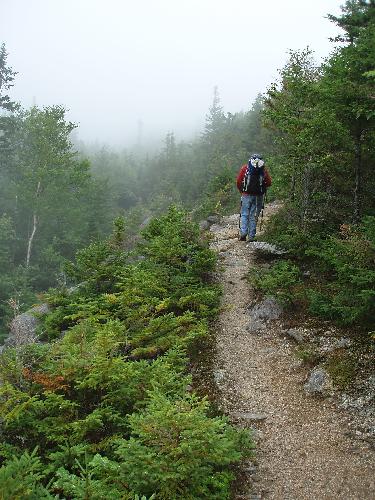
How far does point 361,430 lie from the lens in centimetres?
649

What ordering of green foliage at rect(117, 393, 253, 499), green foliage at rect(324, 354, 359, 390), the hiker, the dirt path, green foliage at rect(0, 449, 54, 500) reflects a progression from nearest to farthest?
1. green foliage at rect(0, 449, 54, 500)
2. green foliage at rect(117, 393, 253, 499)
3. the dirt path
4. green foliage at rect(324, 354, 359, 390)
5. the hiker

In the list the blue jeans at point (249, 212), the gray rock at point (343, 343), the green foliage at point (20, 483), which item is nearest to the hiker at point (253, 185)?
the blue jeans at point (249, 212)

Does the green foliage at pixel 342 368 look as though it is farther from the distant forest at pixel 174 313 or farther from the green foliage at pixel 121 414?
the green foliage at pixel 121 414

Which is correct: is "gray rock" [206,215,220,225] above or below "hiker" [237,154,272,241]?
below

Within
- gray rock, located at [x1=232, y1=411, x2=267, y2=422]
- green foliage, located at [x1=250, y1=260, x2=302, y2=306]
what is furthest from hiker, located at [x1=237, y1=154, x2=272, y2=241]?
gray rock, located at [x1=232, y1=411, x2=267, y2=422]

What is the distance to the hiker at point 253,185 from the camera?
1258cm

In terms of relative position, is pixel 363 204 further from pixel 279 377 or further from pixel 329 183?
pixel 279 377

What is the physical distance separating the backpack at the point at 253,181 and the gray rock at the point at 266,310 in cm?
398

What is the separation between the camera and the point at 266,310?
10.1 m

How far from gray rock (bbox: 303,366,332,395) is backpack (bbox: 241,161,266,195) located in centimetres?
650

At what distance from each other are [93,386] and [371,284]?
16.6 ft

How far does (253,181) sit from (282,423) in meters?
7.78

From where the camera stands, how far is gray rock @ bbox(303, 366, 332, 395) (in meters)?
7.44

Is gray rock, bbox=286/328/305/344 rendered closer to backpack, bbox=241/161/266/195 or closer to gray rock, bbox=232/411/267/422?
gray rock, bbox=232/411/267/422
